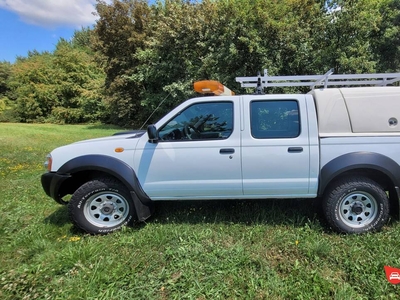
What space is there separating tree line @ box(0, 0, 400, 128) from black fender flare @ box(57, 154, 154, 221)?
9774mm

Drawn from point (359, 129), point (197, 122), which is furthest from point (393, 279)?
point (197, 122)

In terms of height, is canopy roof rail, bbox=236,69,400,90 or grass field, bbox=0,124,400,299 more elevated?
canopy roof rail, bbox=236,69,400,90

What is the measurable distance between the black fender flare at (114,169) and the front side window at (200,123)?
62 cm

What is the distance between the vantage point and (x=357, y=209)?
3.32 meters

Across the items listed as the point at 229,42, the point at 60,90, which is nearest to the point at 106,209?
the point at 229,42

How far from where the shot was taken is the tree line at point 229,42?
12.5 meters

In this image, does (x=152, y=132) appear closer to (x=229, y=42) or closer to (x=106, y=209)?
(x=106, y=209)

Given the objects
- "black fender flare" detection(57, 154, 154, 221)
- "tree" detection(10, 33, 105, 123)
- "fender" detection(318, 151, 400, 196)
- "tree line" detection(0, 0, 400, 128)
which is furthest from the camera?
"tree" detection(10, 33, 105, 123)

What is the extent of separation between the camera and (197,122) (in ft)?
11.4

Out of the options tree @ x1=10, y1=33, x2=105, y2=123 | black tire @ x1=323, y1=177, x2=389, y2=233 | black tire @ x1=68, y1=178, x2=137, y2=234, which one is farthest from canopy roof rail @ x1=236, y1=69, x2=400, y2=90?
tree @ x1=10, y1=33, x2=105, y2=123

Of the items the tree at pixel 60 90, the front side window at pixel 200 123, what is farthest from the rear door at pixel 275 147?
the tree at pixel 60 90

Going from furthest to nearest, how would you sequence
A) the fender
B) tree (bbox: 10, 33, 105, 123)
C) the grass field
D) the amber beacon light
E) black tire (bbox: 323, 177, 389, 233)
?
tree (bbox: 10, 33, 105, 123) < the amber beacon light < black tire (bbox: 323, 177, 389, 233) < the fender < the grass field

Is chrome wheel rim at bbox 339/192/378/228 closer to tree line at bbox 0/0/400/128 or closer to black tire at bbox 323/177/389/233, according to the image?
black tire at bbox 323/177/389/233

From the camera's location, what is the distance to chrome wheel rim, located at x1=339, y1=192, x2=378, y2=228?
3.31m
